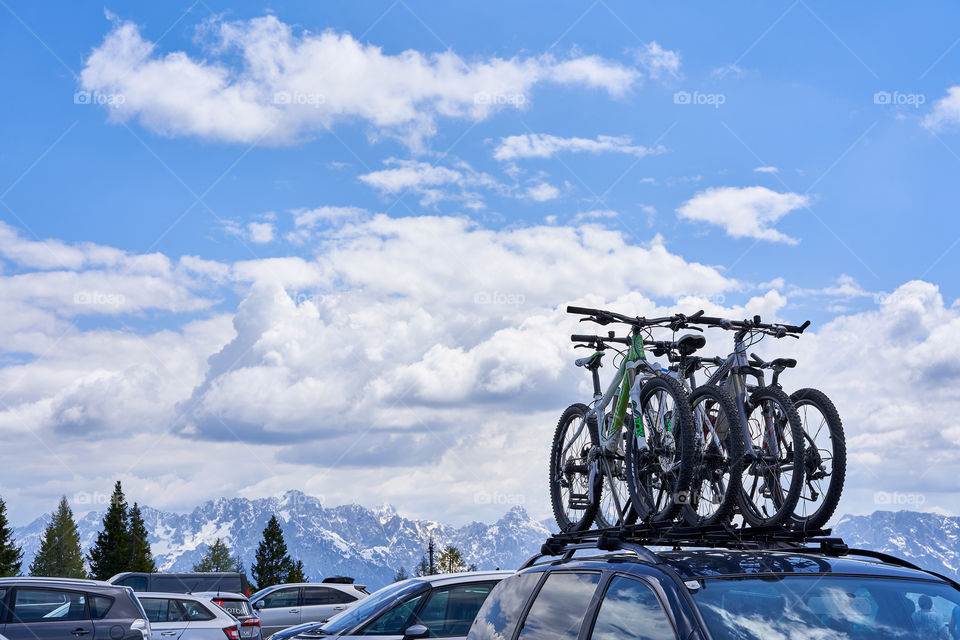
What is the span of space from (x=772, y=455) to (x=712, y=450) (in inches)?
25.0

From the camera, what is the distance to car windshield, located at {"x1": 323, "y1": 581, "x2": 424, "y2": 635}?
9398mm

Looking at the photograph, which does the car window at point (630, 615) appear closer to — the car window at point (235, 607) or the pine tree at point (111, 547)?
the car window at point (235, 607)

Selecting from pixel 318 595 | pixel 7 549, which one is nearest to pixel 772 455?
pixel 318 595

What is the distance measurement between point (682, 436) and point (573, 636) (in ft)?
9.49

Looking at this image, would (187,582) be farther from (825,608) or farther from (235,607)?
(825,608)

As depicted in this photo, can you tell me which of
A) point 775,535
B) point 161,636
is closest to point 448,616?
point 775,535

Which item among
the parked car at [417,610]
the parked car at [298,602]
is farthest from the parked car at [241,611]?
the parked car at [417,610]

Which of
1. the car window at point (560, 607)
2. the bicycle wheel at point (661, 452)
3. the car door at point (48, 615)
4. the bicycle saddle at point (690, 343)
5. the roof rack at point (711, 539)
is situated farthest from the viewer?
the car door at point (48, 615)

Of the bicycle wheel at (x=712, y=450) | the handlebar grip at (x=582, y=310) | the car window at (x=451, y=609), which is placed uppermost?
the handlebar grip at (x=582, y=310)

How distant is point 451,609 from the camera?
31.2ft

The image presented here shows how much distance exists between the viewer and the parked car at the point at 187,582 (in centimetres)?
2508

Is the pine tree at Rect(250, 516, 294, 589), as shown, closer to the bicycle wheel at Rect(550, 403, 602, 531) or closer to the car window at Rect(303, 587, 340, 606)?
the car window at Rect(303, 587, 340, 606)

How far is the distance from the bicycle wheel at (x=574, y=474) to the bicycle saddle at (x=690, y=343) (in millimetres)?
1292

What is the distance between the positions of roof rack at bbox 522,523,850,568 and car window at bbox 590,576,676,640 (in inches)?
13.3
